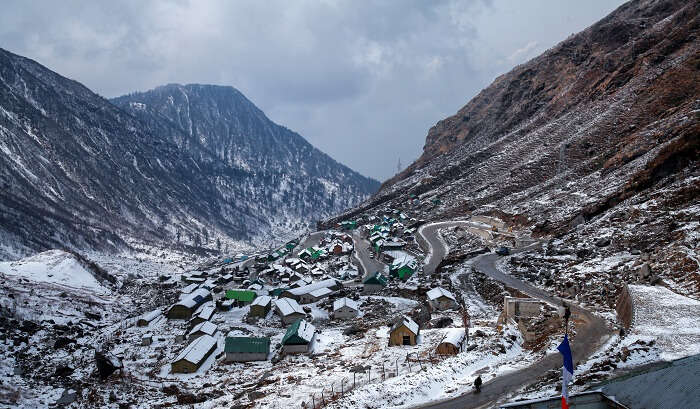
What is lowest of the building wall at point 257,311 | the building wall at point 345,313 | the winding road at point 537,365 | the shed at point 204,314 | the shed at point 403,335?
the winding road at point 537,365

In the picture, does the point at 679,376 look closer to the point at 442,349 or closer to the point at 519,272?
the point at 442,349

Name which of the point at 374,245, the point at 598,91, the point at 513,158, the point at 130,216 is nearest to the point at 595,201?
the point at 374,245

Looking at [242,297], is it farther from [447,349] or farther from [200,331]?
[447,349]

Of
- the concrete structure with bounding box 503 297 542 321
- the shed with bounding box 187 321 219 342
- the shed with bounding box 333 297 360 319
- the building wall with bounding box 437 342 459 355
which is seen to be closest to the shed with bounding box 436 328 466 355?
the building wall with bounding box 437 342 459 355

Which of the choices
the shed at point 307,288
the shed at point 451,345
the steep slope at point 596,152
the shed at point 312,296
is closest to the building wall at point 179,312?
the shed at point 307,288

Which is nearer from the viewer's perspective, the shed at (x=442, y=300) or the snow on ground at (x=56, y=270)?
the shed at (x=442, y=300)

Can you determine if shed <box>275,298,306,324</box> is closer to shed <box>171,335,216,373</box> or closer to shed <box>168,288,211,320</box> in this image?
shed <box>171,335,216,373</box>

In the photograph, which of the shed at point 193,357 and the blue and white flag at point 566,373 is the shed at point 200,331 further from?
the blue and white flag at point 566,373

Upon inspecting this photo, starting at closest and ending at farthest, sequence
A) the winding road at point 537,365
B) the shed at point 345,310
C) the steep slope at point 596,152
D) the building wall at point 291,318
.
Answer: the winding road at point 537,365 → the steep slope at point 596,152 → the shed at point 345,310 → the building wall at point 291,318

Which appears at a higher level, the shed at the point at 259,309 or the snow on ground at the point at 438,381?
the shed at the point at 259,309
